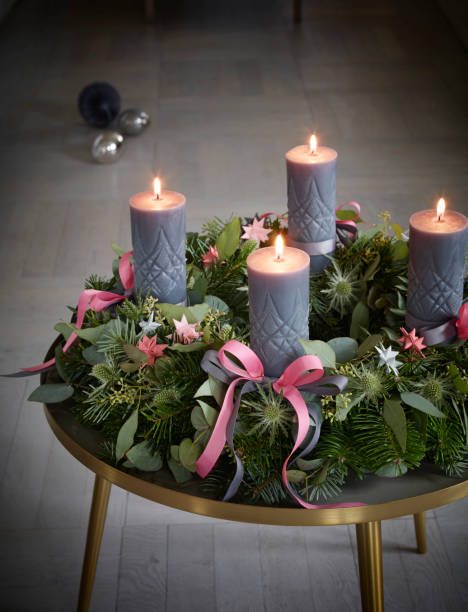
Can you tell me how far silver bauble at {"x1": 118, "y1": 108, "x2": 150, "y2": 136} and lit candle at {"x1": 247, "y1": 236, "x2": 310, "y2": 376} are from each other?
7.43 feet

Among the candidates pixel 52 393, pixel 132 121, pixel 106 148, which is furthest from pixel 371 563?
pixel 132 121

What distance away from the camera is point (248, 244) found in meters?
0.92

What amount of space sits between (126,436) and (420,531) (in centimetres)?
68

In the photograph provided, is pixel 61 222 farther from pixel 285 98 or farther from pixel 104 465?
pixel 104 465

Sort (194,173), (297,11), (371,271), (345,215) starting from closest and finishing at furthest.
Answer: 1. (371,271)
2. (345,215)
3. (194,173)
4. (297,11)

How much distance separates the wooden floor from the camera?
46.4 inches

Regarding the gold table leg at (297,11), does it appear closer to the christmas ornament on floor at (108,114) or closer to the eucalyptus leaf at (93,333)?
the christmas ornament on floor at (108,114)

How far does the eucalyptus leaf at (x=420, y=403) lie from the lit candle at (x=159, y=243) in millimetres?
279

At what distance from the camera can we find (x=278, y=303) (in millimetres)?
673

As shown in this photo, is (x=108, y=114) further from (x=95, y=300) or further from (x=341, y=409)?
(x=341, y=409)

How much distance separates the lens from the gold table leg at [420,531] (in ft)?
3.86

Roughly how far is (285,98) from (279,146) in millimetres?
496

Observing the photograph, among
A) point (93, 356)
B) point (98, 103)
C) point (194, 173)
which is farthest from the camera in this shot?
point (98, 103)

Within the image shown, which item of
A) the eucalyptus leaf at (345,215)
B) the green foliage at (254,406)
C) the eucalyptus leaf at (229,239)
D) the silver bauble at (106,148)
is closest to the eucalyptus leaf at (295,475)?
the green foliage at (254,406)
